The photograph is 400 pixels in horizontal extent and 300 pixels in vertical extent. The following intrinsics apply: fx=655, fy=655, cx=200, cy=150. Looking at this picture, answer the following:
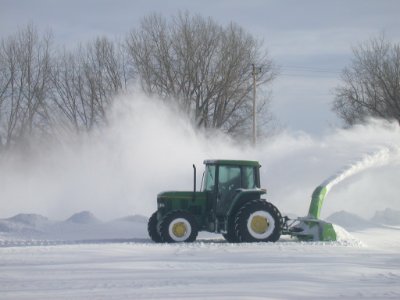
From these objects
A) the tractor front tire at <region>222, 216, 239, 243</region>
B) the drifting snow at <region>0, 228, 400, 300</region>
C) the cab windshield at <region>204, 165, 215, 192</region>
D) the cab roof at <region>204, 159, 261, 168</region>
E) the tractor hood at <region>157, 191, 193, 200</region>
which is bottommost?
the drifting snow at <region>0, 228, 400, 300</region>

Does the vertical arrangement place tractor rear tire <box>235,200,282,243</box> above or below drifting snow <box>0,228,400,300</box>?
above

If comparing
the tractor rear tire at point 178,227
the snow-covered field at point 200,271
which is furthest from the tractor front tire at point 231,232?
the snow-covered field at point 200,271

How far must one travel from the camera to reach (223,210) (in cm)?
1510

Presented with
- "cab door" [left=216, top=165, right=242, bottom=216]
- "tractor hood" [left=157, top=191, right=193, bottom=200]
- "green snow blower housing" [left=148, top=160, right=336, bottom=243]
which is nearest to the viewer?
"green snow blower housing" [left=148, top=160, right=336, bottom=243]

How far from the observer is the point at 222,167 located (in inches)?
601

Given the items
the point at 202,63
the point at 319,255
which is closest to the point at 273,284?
the point at 319,255

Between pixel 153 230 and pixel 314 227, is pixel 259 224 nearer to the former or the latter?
pixel 314 227

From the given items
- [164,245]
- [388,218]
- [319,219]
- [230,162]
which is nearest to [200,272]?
[164,245]

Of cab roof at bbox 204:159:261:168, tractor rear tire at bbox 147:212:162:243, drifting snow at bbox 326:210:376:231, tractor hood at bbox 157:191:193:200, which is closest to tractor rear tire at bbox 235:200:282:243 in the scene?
cab roof at bbox 204:159:261:168

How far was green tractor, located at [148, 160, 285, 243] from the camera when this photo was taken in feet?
48.2

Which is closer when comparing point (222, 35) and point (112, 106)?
point (112, 106)

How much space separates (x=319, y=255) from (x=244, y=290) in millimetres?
3847

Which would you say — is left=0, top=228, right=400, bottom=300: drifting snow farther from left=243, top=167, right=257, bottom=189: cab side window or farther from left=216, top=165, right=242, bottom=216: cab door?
left=243, top=167, right=257, bottom=189: cab side window

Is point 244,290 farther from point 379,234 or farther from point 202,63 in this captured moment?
point 202,63
